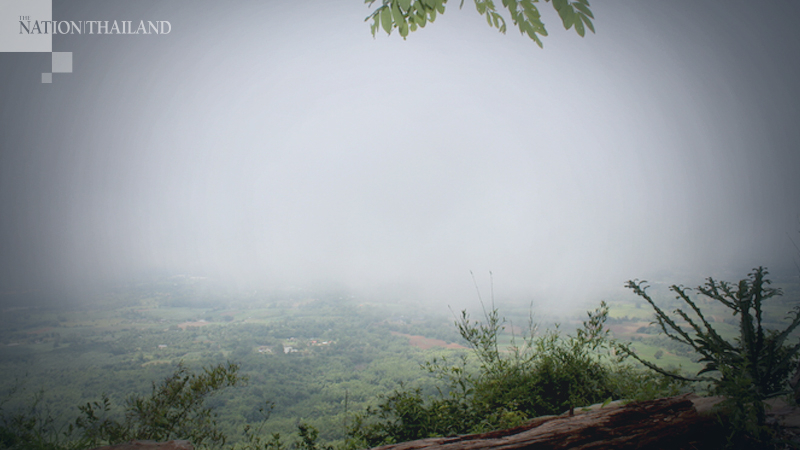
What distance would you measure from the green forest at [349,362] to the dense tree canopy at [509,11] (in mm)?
2240

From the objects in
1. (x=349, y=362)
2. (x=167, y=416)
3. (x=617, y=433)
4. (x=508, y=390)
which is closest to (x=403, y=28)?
(x=617, y=433)

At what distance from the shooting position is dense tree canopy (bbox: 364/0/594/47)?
167 centimetres

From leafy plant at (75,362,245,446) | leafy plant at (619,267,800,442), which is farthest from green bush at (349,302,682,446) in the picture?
leafy plant at (75,362,245,446)

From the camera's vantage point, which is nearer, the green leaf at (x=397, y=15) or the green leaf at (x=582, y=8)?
the green leaf at (x=582, y=8)

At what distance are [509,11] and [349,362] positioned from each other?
58.8ft

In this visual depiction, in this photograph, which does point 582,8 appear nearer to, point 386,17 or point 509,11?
point 509,11

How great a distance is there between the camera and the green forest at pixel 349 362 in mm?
2051

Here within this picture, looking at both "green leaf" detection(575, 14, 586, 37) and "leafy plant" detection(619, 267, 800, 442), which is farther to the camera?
"green leaf" detection(575, 14, 586, 37)

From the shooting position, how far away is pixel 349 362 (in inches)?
629

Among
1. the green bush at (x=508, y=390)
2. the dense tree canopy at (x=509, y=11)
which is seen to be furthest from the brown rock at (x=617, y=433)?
the dense tree canopy at (x=509, y=11)

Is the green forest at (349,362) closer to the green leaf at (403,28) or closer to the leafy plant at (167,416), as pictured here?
the leafy plant at (167,416)

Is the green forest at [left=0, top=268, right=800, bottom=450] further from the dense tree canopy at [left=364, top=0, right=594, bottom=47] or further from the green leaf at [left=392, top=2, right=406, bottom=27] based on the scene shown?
the green leaf at [left=392, top=2, right=406, bottom=27]

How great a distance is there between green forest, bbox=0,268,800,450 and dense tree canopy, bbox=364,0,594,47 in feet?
7.35

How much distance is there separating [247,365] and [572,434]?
19.6 metres
